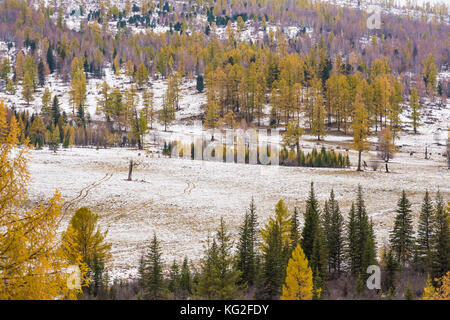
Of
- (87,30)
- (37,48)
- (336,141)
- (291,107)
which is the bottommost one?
(336,141)

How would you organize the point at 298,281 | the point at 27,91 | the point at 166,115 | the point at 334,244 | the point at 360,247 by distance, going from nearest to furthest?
1. the point at 298,281
2. the point at 360,247
3. the point at 334,244
4. the point at 166,115
5. the point at 27,91

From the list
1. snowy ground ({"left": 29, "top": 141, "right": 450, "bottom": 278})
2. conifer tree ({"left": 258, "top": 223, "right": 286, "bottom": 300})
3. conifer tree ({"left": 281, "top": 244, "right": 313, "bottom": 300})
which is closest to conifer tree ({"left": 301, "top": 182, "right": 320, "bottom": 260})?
conifer tree ({"left": 258, "top": 223, "right": 286, "bottom": 300})

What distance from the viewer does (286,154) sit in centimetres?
5478

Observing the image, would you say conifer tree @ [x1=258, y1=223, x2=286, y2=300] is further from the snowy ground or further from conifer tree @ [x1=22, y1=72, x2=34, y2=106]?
conifer tree @ [x1=22, y1=72, x2=34, y2=106]

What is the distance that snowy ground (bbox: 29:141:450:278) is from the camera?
88.9ft

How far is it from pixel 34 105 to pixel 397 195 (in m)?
89.6

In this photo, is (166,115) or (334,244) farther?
(166,115)

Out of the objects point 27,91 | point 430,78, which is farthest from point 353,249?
point 430,78

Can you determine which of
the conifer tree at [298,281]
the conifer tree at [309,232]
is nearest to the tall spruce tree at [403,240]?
the conifer tree at [309,232]

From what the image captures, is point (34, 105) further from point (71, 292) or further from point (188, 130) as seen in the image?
point (71, 292)

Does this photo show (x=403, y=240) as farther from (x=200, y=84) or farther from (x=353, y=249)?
(x=200, y=84)

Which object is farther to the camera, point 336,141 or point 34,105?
point 34,105

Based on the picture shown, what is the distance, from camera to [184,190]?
3812cm
